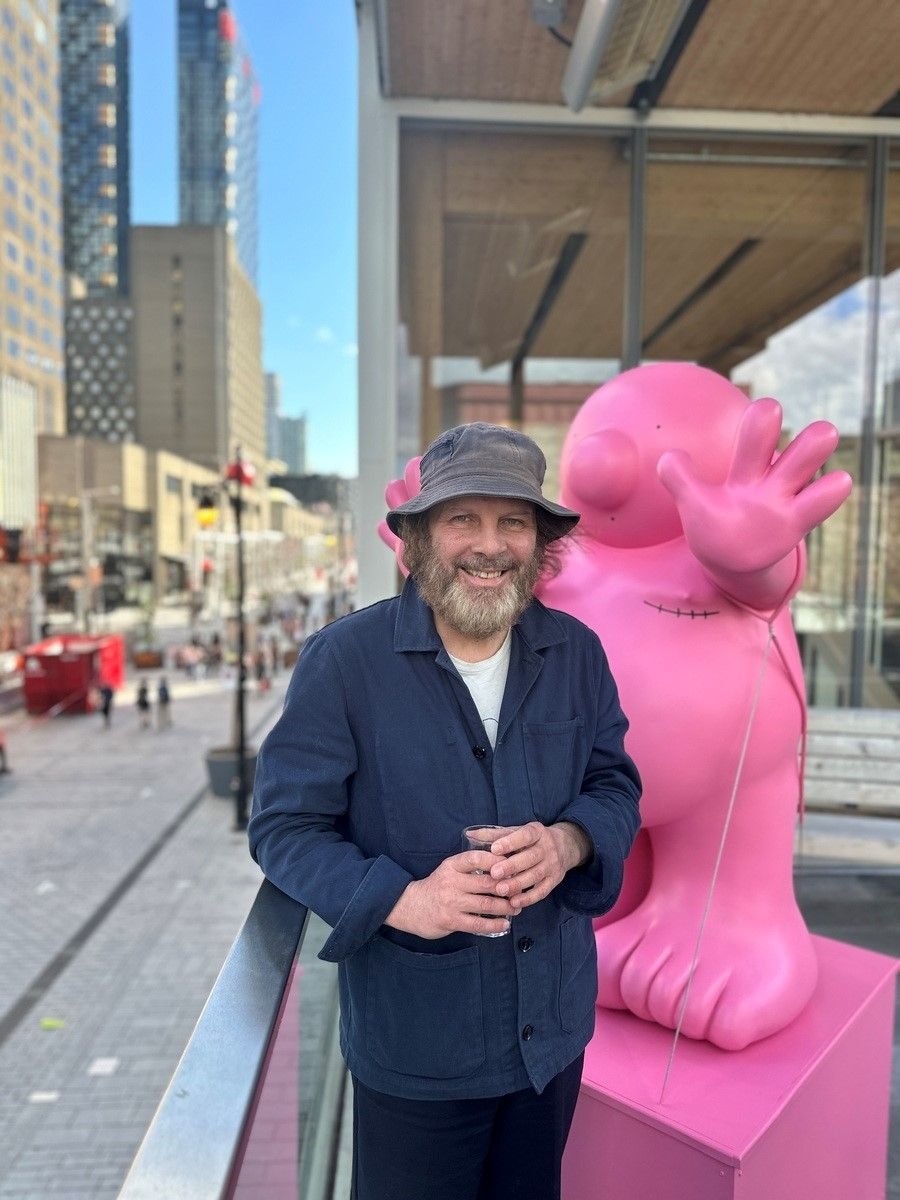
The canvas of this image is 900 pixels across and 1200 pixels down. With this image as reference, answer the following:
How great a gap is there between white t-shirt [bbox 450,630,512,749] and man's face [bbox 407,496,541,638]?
6cm

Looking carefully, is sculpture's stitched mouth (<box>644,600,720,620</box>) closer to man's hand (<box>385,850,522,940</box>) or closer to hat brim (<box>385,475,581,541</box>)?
hat brim (<box>385,475,581,541</box>)

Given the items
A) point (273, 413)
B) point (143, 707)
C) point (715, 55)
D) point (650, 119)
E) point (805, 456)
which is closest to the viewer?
point (805, 456)

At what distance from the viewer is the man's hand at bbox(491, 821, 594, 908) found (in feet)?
3.88

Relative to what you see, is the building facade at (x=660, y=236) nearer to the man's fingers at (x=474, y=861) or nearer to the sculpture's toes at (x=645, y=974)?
the sculpture's toes at (x=645, y=974)

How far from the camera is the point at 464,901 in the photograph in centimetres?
118

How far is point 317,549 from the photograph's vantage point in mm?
63531

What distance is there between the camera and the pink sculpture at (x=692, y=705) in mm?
2094

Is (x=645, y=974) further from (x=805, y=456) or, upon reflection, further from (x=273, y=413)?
(x=273, y=413)

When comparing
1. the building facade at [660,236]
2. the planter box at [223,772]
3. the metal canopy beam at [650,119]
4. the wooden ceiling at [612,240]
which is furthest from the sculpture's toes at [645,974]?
the planter box at [223,772]

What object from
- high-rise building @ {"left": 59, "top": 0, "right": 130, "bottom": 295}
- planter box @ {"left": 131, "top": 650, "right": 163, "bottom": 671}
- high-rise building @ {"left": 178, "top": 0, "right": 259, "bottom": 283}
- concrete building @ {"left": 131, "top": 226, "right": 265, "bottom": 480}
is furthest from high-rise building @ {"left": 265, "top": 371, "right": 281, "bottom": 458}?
planter box @ {"left": 131, "top": 650, "right": 163, "bottom": 671}

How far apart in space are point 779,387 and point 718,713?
4.79m

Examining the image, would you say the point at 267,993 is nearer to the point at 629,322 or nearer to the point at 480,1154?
the point at 480,1154

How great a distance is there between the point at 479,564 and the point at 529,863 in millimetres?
492

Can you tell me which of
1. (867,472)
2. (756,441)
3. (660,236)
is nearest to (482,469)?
(756,441)
